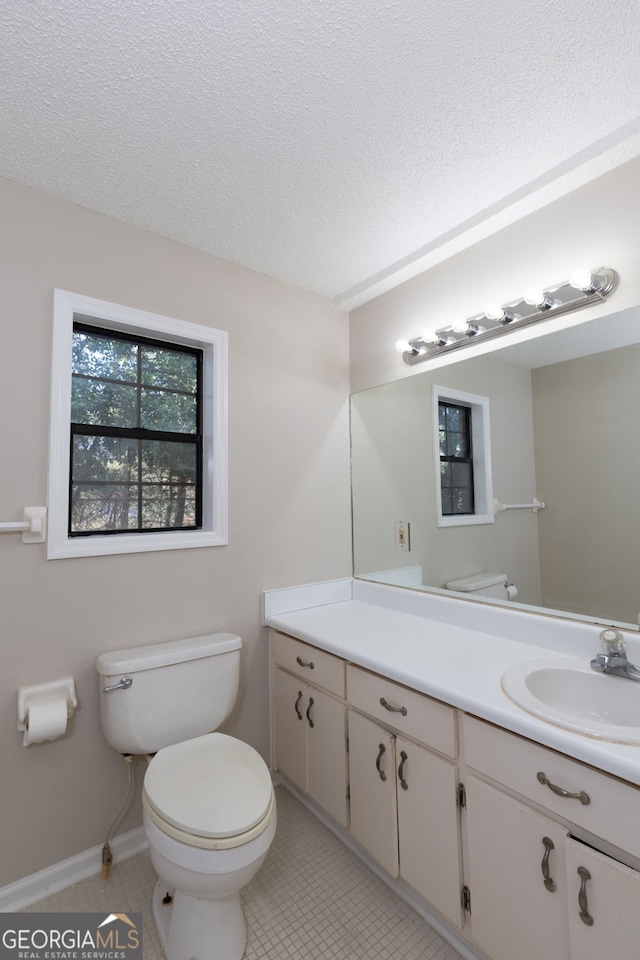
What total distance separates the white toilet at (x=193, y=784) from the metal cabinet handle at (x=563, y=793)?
29.0 inches

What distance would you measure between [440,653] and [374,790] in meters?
0.50

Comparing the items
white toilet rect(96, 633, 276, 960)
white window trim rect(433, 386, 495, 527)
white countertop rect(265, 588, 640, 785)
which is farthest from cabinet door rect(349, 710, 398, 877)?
white window trim rect(433, 386, 495, 527)

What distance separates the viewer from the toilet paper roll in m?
1.38

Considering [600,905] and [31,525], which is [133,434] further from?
[600,905]

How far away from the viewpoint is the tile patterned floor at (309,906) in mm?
1305

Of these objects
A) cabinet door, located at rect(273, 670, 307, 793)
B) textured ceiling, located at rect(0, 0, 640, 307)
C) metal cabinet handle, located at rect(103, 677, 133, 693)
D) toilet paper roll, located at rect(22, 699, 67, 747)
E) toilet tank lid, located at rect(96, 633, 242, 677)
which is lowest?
cabinet door, located at rect(273, 670, 307, 793)

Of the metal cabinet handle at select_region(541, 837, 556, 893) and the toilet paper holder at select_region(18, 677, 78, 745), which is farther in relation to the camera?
the toilet paper holder at select_region(18, 677, 78, 745)

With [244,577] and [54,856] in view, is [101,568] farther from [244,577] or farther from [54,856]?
[54,856]

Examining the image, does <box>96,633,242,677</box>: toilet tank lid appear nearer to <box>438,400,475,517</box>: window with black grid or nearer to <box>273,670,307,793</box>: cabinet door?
<box>273,670,307,793</box>: cabinet door

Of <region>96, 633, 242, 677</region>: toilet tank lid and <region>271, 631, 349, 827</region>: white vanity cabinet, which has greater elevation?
<region>96, 633, 242, 677</region>: toilet tank lid

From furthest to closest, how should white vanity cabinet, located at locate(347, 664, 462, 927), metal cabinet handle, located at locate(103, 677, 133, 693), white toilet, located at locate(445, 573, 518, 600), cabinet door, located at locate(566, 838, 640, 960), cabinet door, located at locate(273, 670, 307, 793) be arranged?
cabinet door, located at locate(273, 670, 307, 793)
white toilet, located at locate(445, 573, 518, 600)
metal cabinet handle, located at locate(103, 677, 133, 693)
white vanity cabinet, located at locate(347, 664, 462, 927)
cabinet door, located at locate(566, 838, 640, 960)

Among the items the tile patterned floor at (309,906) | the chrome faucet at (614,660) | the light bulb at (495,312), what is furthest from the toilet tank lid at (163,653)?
the light bulb at (495,312)

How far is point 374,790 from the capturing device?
148cm

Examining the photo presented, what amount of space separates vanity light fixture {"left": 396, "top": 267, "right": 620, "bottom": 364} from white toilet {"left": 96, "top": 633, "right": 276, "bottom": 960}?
151cm
